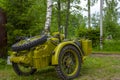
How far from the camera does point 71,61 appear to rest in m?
7.50

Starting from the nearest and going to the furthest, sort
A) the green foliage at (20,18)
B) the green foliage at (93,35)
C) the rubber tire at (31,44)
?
the rubber tire at (31,44) → the green foliage at (20,18) → the green foliage at (93,35)

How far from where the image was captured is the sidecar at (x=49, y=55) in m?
6.80

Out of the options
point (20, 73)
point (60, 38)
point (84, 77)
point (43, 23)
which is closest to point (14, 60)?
point (20, 73)

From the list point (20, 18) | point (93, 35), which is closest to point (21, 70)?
point (20, 18)

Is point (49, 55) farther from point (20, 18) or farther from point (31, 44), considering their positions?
point (20, 18)

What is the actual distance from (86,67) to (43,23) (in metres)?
2.82

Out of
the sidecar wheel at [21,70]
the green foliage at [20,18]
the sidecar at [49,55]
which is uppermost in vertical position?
the green foliage at [20,18]

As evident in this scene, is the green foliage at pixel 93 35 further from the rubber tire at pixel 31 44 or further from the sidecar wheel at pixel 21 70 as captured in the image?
the rubber tire at pixel 31 44

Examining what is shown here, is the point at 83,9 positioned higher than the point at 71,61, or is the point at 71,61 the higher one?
the point at 83,9

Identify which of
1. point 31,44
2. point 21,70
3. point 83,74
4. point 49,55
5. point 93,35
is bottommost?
point 83,74

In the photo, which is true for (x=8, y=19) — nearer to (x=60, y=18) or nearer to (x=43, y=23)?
(x=43, y=23)

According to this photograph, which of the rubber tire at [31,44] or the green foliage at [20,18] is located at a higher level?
the green foliage at [20,18]

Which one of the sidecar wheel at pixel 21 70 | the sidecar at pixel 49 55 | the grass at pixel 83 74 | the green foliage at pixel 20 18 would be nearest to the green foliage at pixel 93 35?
the green foliage at pixel 20 18

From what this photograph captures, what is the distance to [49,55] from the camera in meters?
7.04
